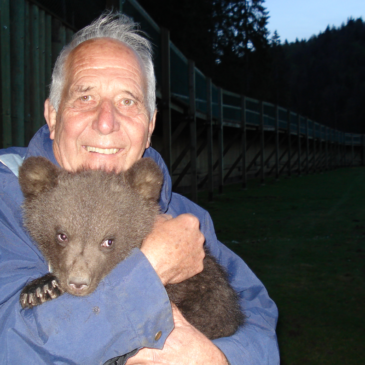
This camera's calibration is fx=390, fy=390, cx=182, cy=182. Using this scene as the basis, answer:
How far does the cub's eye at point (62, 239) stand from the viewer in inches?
73.8

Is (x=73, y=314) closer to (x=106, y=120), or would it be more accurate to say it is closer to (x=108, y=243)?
(x=108, y=243)

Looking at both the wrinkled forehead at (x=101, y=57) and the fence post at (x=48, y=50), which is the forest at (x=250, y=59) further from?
the wrinkled forehead at (x=101, y=57)

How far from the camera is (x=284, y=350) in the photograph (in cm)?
355

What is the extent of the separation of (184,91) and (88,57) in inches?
310

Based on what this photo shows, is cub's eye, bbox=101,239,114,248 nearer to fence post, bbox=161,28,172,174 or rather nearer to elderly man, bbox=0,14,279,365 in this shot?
elderly man, bbox=0,14,279,365

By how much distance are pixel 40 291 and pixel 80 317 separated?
1.08 feet

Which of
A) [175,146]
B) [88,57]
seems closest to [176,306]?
[88,57]

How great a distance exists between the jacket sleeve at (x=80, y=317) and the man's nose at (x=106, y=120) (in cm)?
67

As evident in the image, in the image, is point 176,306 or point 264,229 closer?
point 176,306

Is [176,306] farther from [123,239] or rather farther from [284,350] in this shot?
[284,350]

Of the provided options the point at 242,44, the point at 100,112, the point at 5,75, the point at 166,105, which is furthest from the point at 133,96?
the point at 242,44

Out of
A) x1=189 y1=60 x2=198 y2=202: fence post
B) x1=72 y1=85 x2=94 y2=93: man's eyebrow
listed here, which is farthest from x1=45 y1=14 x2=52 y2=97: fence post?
x1=189 y1=60 x2=198 y2=202: fence post

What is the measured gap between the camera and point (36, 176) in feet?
6.28

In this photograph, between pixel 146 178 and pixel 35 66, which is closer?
pixel 146 178
